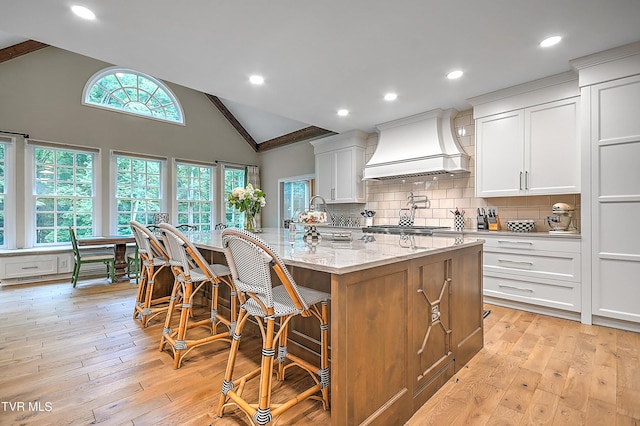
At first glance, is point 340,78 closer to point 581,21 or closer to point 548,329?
point 581,21

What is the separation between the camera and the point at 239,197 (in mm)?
3191

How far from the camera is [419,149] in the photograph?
4.31 metres

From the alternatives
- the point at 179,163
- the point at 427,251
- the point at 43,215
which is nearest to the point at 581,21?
the point at 427,251

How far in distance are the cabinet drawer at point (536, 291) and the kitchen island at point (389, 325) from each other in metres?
1.56

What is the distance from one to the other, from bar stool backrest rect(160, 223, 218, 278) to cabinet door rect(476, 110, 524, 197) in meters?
3.33

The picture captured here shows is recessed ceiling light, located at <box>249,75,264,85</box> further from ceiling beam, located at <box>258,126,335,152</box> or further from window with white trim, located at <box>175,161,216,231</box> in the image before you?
window with white trim, located at <box>175,161,216,231</box>

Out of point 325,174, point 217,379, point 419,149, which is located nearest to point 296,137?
point 325,174

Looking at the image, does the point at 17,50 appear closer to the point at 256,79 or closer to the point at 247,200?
the point at 256,79

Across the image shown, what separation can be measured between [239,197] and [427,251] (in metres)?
2.13

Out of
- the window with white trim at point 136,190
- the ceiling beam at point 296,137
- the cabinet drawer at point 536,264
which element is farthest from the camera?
the ceiling beam at point 296,137

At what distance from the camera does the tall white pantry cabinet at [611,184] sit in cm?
265

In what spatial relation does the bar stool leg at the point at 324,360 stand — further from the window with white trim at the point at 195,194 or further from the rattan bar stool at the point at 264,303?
the window with white trim at the point at 195,194

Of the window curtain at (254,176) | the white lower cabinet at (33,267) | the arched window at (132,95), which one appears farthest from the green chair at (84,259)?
the window curtain at (254,176)

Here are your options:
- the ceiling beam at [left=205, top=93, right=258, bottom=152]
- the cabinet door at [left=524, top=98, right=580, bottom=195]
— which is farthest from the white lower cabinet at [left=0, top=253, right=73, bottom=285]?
the cabinet door at [left=524, top=98, right=580, bottom=195]
